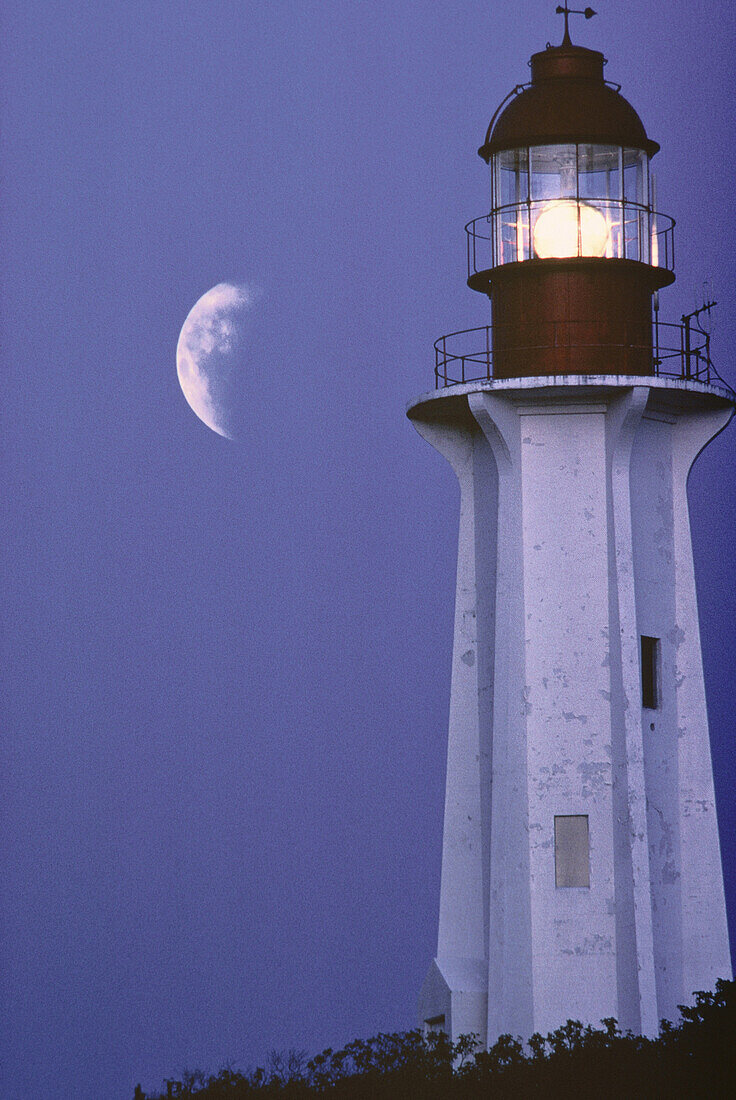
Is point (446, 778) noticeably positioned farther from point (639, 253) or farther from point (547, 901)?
point (639, 253)

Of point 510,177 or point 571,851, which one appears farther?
point 510,177

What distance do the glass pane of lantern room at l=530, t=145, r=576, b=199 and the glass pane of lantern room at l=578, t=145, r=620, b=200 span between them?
0.13 meters

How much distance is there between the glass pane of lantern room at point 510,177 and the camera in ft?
92.1

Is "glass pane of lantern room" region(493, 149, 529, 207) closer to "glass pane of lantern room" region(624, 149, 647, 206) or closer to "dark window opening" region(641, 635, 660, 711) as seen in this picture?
"glass pane of lantern room" region(624, 149, 647, 206)

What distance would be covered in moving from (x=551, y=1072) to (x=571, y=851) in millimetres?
5191

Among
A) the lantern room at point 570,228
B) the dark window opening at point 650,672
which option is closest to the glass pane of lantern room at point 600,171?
the lantern room at point 570,228

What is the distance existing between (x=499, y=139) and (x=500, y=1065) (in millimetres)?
12221

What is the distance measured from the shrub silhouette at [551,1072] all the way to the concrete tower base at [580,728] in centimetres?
292

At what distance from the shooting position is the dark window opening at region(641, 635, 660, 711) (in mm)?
27594

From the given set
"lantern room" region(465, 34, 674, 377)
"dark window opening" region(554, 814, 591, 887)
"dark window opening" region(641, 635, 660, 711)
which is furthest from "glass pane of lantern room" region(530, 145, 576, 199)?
"dark window opening" region(554, 814, 591, 887)

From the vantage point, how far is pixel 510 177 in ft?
92.6

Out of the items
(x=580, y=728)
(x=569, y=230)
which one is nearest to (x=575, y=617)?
(x=580, y=728)

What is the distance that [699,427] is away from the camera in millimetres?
28453

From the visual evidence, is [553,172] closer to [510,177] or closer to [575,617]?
[510,177]
